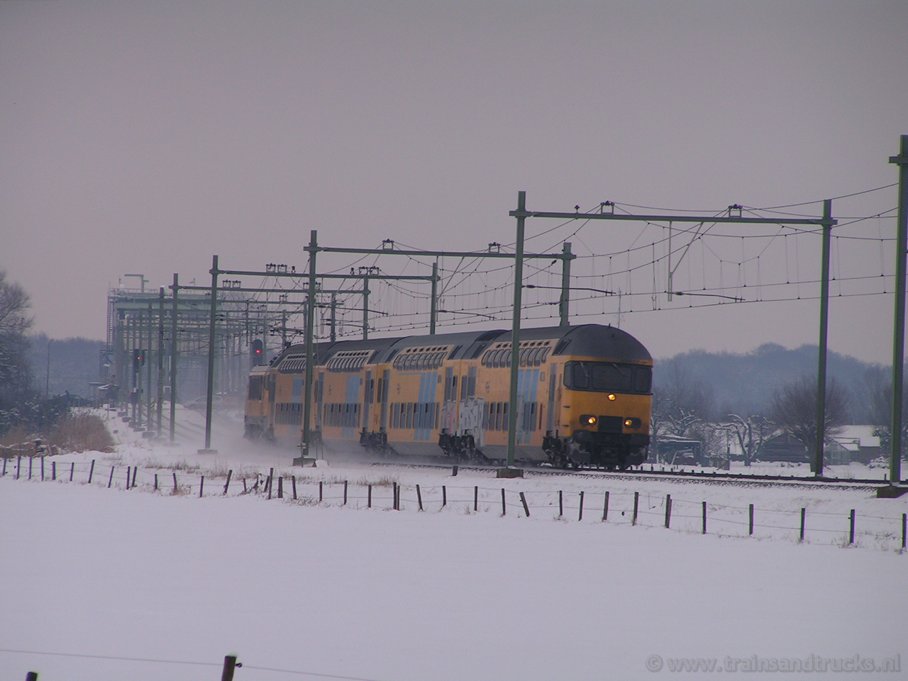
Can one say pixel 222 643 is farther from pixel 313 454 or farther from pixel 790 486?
pixel 313 454

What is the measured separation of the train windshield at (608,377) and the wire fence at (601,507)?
4.30m

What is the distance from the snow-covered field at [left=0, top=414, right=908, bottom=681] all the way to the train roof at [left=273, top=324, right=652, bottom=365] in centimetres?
439

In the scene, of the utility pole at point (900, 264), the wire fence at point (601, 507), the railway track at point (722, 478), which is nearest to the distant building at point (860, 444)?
the railway track at point (722, 478)

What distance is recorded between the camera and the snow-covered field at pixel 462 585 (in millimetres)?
18125

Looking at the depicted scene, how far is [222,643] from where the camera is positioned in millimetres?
19000

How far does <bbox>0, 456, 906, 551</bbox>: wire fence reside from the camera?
32.1 m

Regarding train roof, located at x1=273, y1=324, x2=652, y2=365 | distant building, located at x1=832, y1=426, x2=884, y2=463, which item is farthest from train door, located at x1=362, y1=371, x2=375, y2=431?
distant building, located at x1=832, y1=426, x2=884, y2=463

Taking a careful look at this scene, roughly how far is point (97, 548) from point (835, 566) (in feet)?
48.9

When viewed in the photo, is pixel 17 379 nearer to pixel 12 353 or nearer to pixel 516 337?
pixel 12 353

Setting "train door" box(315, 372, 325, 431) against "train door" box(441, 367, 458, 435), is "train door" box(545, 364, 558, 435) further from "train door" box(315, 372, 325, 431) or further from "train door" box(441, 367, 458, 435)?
"train door" box(315, 372, 325, 431)

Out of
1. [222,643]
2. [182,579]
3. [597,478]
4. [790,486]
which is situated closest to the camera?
[222,643]

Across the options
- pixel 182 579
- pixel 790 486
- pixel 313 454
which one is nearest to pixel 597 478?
pixel 790 486

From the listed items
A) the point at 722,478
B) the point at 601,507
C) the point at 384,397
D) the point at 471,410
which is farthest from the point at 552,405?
the point at 384,397

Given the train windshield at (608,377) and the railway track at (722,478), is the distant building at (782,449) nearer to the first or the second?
the railway track at (722,478)
